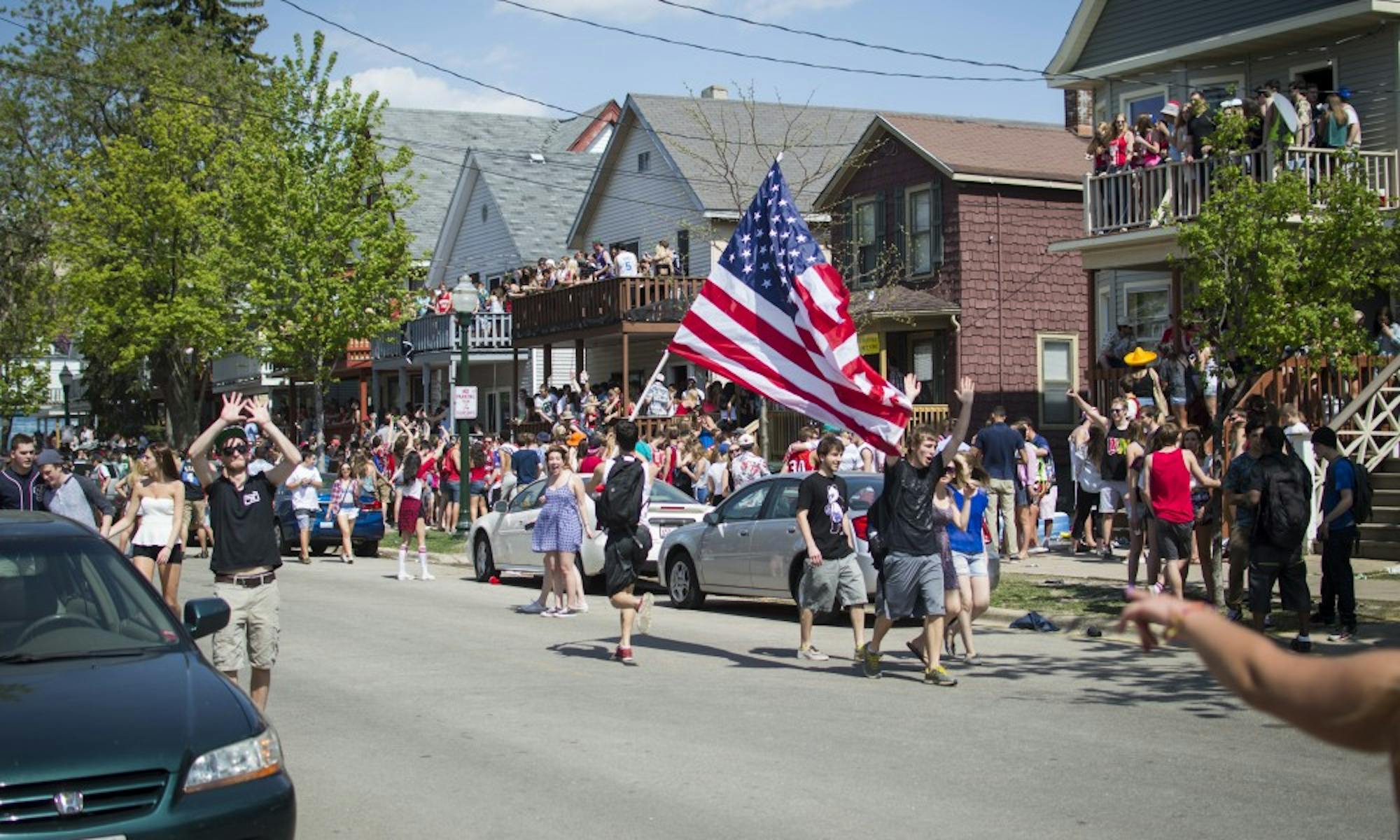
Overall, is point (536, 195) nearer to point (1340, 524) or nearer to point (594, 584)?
point (594, 584)

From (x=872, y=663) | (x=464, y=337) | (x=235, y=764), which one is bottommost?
(x=872, y=663)

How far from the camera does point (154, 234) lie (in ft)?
149

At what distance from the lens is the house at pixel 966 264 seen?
30.0 meters

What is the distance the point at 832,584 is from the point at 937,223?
62.8 feet

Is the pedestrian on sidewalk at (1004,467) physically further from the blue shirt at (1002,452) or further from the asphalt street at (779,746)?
the asphalt street at (779,746)

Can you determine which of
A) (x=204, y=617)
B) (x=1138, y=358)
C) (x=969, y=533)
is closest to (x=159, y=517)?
(x=204, y=617)

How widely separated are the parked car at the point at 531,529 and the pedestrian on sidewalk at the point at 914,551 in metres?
6.05

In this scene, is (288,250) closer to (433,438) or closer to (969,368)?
(433,438)

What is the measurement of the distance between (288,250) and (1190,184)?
73.5 ft

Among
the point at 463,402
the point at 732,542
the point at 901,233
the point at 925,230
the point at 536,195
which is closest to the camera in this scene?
the point at 732,542

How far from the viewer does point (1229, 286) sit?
14602 mm

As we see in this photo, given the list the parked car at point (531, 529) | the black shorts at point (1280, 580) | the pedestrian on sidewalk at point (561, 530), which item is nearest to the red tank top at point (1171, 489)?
the black shorts at point (1280, 580)

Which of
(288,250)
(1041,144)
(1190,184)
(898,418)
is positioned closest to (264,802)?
(898,418)

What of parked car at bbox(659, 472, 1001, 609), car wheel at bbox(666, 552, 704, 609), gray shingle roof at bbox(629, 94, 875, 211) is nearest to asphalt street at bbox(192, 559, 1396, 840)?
parked car at bbox(659, 472, 1001, 609)
